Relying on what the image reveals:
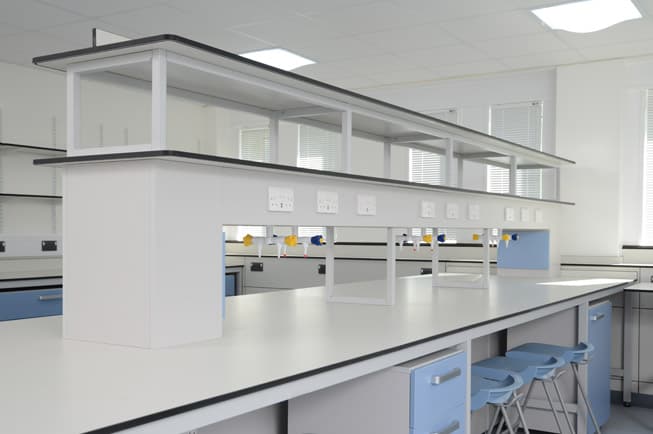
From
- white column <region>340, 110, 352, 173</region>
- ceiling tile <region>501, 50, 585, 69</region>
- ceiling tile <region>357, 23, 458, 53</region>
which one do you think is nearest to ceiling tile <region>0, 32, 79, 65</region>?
ceiling tile <region>357, 23, 458, 53</region>

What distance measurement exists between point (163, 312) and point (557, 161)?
426 cm

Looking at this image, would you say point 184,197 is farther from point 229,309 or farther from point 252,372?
point 229,309

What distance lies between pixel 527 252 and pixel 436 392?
3326 millimetres

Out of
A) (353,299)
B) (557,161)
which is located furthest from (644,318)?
(353,299)

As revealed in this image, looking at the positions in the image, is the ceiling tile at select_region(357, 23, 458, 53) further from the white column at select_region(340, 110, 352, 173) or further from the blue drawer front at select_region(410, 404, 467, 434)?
the blue drawer front at select_region(410, 404, 467, 434)

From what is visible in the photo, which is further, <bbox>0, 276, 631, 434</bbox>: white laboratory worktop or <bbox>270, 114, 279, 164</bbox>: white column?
<bbox>270, 114, 279, 164</bbox>: white column

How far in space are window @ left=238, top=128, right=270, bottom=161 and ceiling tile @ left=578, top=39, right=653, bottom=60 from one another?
377 cm

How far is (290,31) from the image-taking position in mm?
5176

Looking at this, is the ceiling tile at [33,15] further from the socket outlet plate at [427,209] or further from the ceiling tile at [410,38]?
the socket outlet plate at [427,209]

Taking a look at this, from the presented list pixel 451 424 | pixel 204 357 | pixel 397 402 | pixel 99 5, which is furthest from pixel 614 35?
pixel 204 357

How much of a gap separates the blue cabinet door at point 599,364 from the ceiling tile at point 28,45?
4.52m

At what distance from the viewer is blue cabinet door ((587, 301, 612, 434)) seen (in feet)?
13.7

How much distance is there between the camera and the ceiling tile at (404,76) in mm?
6438

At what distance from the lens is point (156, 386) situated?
5.11ft
